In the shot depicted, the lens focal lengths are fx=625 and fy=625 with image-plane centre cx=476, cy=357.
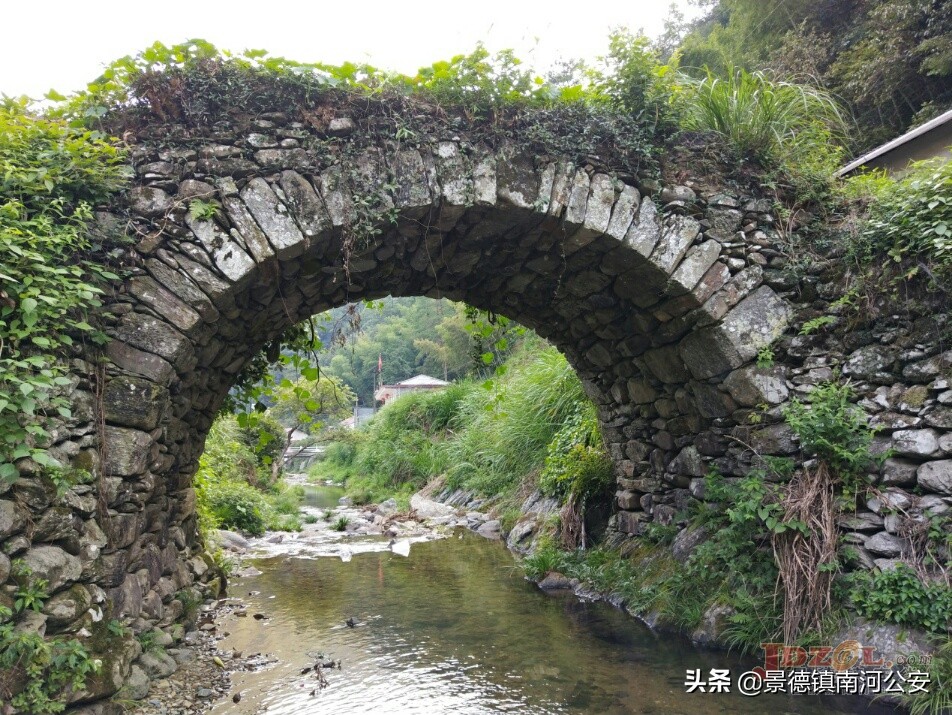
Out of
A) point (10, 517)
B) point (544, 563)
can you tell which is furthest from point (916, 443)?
point (10, 517)

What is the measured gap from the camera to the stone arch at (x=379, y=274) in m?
3.10

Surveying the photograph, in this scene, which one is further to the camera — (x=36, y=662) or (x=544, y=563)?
(x=544, y=563)

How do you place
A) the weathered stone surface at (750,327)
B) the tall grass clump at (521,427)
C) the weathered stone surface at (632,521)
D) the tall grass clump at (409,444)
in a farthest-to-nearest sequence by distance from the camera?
the tall grass clump at (409,444)
the tall grass clump at (521,427)
the weathered stone surface at (632,521)
the weathered stone surface at (750,327)

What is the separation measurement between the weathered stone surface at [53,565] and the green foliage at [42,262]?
1.10 ft

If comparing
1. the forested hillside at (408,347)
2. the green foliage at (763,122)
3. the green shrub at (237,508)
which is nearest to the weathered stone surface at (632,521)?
the green foliage at (763,122)

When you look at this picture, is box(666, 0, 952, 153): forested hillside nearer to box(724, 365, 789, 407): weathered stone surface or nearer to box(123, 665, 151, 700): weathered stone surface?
box(724, 365, 789, 407): weathered stone surface

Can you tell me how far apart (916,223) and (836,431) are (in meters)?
1.26

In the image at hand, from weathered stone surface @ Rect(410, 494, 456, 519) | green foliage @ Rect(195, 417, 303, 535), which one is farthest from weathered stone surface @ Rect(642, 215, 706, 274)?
weathered stone surface @ Rect(410, 494, 456, 519)

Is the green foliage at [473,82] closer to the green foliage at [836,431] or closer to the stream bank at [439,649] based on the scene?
the green foliage at [836,431]

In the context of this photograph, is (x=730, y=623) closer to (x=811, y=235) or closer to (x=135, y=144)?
(x=811, y=235)

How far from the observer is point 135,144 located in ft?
10.6

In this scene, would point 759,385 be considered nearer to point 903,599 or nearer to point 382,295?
point 903,599

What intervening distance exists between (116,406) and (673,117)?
12.0 ft

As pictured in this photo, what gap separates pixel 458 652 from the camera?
3994 millimetres
